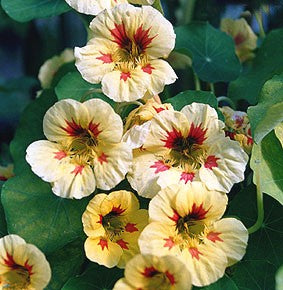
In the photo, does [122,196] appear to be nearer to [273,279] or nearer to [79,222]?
[79,222]

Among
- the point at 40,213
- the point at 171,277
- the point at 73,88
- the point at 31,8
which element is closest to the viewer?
the point at 171,277

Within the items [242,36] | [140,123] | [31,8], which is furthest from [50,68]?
[140,123]

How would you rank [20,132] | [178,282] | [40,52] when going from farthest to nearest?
[40,52], [20,132], [178,282]

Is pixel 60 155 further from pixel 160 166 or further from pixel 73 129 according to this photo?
pixel 160 166

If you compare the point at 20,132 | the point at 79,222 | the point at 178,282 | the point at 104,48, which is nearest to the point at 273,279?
the point at 178,282

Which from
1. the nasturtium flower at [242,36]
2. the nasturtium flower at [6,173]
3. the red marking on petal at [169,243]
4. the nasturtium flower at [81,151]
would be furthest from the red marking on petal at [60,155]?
the nasturtium flower at [242,36]

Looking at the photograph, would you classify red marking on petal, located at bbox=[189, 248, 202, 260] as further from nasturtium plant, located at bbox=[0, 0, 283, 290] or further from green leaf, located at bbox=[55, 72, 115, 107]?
green leaf, located at bbox=[55, 72, 115, 107]
